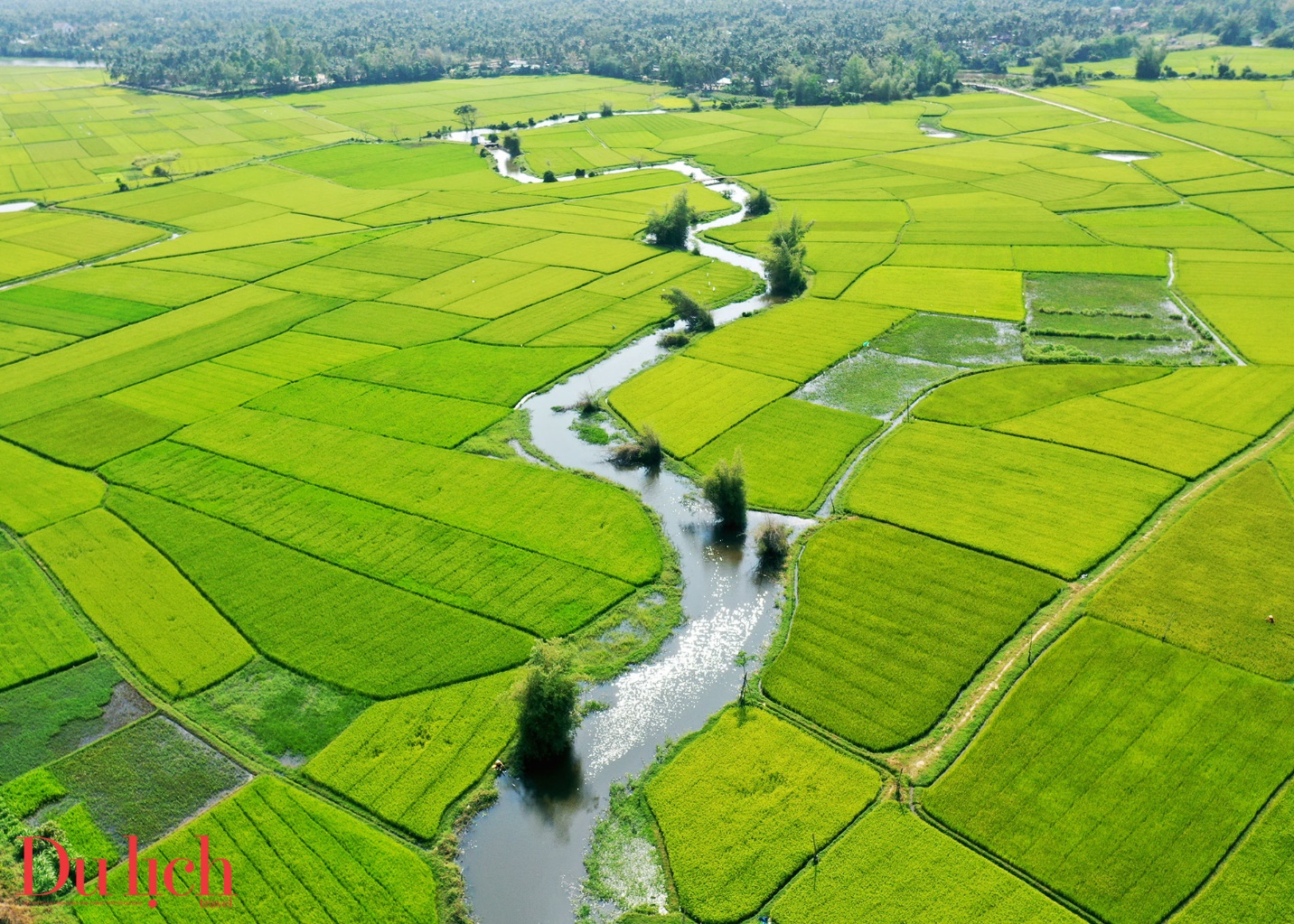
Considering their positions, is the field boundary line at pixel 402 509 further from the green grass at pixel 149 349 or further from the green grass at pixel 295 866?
the green grass at pixel 295 866

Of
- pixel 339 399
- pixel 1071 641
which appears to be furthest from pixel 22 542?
pixel 1071 641

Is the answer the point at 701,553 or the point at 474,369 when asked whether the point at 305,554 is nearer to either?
the point at 701,553

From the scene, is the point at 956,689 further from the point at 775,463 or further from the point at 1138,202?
the point at 1138,202

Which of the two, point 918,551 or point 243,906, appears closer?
point 243,906

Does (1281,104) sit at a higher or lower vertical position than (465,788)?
higher

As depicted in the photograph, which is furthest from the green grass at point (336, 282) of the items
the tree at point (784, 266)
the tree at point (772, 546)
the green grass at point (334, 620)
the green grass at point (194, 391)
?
the tree at point (772, 546)

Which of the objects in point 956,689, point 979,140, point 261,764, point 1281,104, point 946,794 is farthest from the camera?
point 1281,104

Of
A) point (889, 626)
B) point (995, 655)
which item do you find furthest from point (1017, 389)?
point (889, 626)
